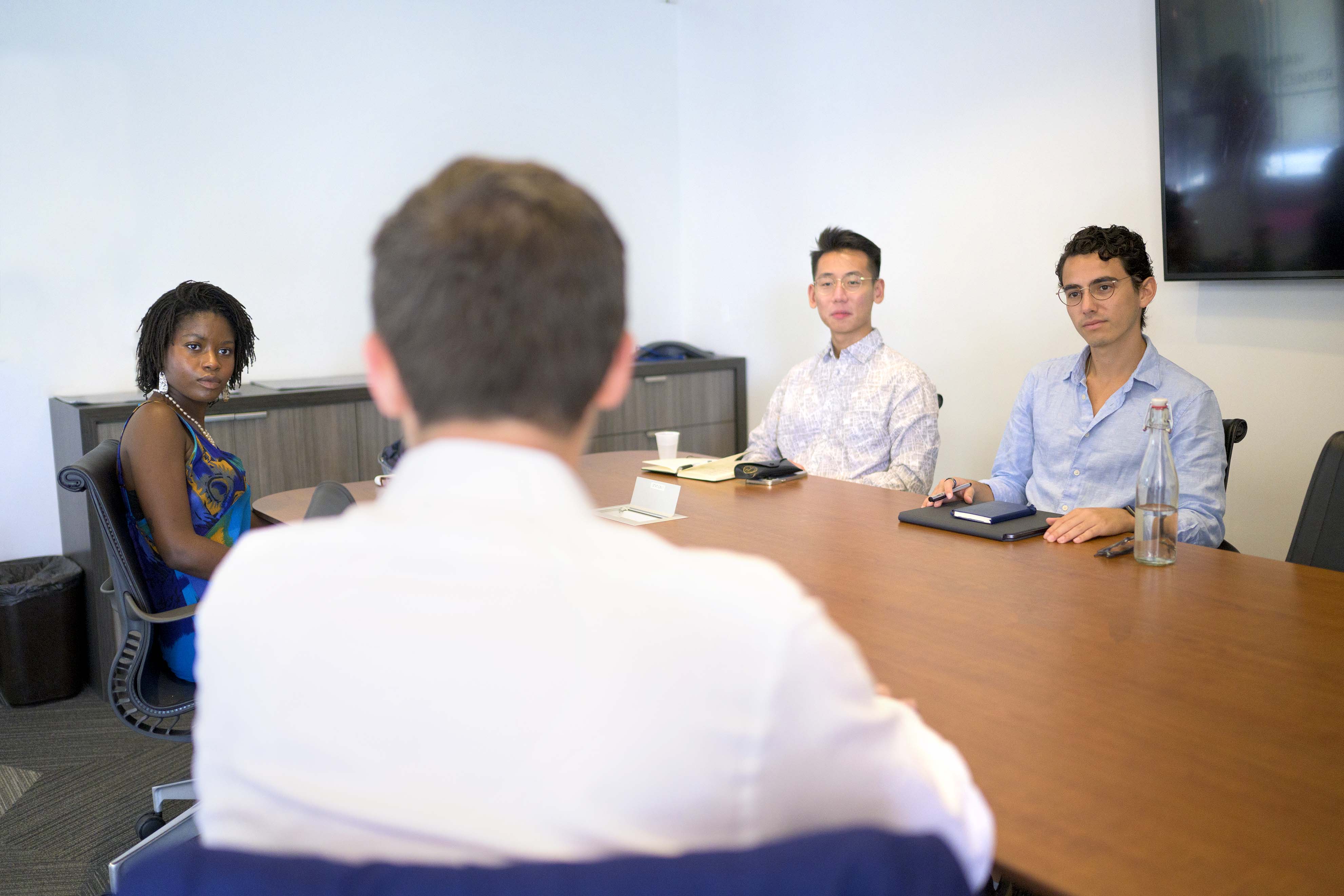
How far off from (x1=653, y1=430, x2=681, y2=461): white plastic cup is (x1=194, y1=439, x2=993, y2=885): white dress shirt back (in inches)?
88.6

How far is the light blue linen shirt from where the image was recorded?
2262 millimetres

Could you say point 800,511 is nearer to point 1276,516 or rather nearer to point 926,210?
point 1276,516

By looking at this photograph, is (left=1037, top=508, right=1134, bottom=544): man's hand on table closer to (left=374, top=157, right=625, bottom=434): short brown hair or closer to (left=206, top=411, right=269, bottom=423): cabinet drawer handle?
(left=374, top=157, right=625, bottom=434): short brown hair

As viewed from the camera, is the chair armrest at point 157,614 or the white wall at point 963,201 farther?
the white wall at point 963,201

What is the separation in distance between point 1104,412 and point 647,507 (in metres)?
1.20

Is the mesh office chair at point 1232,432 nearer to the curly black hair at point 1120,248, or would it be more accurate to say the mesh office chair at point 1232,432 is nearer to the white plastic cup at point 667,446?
the curly black hair at point 1120,248

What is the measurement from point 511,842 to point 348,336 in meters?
4.14

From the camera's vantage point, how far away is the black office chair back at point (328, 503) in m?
1.34

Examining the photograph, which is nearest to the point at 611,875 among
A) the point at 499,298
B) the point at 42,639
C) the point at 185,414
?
the point at 499,298

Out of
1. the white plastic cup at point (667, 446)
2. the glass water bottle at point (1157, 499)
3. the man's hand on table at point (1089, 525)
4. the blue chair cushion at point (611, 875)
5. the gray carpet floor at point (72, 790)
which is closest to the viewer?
the blue chair cushion at point (611, 875)

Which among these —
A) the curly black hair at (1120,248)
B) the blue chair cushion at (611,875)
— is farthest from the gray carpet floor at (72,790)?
the curly black hair at (1120,248)

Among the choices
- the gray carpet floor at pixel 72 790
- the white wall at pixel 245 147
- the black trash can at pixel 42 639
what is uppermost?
the white wall at pixel 245 147

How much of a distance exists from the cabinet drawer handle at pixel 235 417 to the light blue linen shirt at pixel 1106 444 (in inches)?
102

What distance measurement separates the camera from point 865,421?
324cm
